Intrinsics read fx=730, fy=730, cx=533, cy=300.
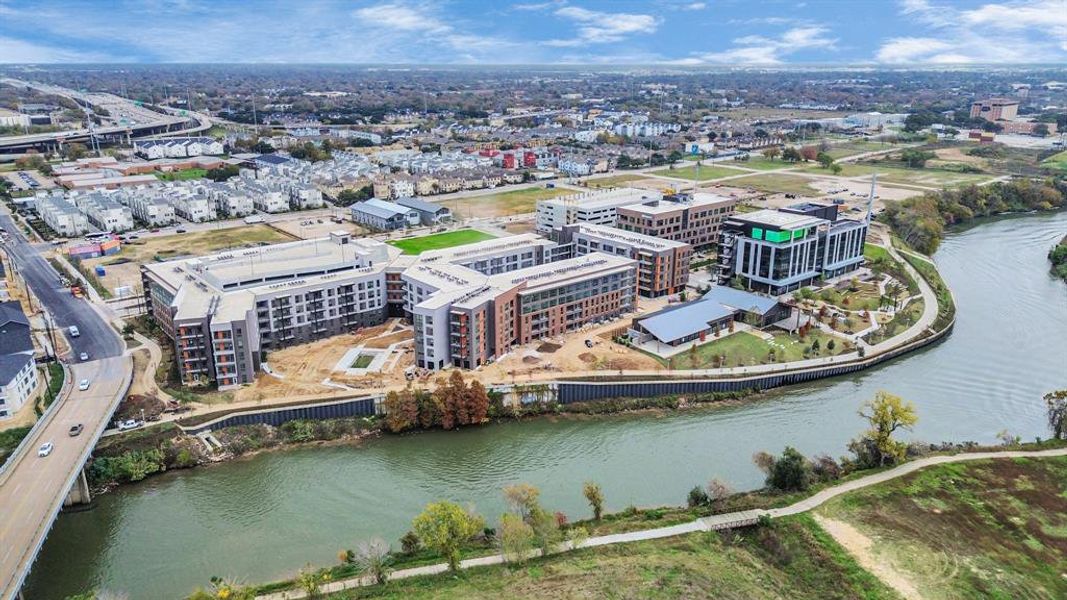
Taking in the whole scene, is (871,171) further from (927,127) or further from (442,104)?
(442,104)

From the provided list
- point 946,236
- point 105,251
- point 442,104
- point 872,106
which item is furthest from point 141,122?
point 872,106

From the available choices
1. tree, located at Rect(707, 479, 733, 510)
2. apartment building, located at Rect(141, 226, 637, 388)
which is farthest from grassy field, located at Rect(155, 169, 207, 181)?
tree, located at Rect(707, 479, 733, 510)

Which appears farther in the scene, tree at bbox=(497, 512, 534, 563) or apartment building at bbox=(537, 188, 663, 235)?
apartment building at bbox=(537, 188, 663, 235)

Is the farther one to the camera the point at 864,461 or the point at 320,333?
the point at 320,333

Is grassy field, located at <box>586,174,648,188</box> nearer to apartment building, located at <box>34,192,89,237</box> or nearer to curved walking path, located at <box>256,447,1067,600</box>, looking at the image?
apartment building, located at <box>34,192,89,237</box>

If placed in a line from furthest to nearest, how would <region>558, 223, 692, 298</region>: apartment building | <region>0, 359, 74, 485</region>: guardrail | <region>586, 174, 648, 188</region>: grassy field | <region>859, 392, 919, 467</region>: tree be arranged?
<region>586, 174, 648, 188</region>: grassy field, <region>558, 223, 692, 298</region>: apartment building, <region>859, 392, 919, 467</region>: tree, <region>0, 359, 74, 485</region>: guardrail

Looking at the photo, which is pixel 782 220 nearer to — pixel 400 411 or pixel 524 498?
pixel 400 411
